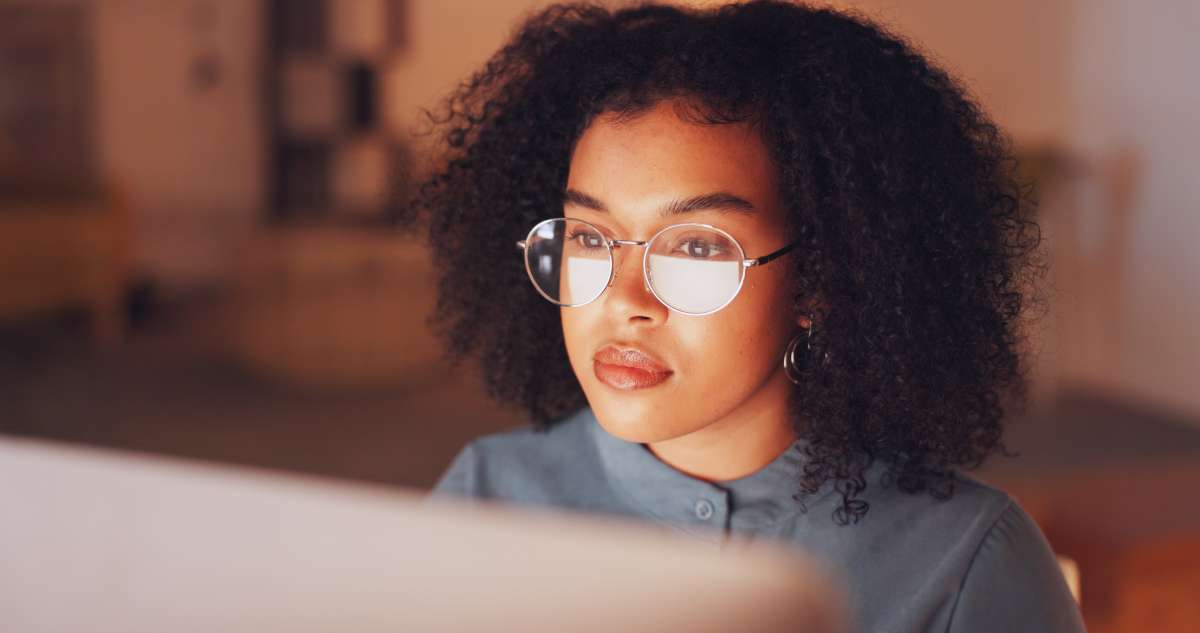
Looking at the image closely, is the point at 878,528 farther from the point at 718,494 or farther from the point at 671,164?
the point at 671,164

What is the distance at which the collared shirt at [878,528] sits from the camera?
3.22 ft

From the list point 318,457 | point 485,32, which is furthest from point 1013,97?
point 318,457

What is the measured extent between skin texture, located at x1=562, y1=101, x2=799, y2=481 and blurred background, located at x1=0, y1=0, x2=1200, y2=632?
134cm

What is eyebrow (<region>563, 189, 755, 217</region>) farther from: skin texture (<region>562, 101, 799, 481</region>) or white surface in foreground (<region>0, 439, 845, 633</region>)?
white surface in foreground (<region>0, 439, 845, 633</region>)

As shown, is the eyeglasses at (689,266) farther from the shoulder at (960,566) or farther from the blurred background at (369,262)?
the blurred background at (369,262)

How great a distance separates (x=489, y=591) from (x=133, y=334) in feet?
21.5

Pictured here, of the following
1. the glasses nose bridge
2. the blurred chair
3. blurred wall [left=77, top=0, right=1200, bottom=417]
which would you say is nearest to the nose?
the glasses nose bridge

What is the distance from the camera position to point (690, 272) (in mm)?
969

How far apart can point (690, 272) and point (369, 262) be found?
4.48 meters


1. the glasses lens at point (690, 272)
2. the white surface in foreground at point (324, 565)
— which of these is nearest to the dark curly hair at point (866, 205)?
the glasses lens at point (690, 272)

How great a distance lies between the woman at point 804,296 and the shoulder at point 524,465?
0.05m

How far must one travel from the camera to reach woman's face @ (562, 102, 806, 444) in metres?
0.98

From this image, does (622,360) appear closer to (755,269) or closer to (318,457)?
(755,269)

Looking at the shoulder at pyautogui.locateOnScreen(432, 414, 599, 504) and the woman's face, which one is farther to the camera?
the shoulder at pyautogui.locateOnScreen(432, 414, 599, 504)
